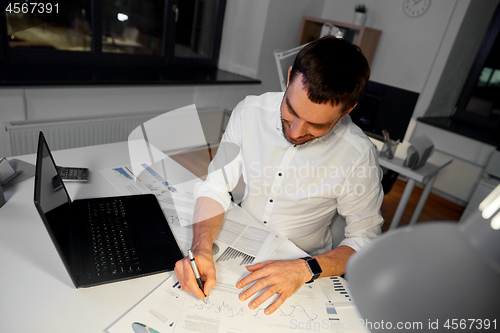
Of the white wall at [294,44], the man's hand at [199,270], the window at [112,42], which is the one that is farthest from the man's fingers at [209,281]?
the white wall at [294,44]

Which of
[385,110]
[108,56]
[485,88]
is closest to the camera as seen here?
[385,110]

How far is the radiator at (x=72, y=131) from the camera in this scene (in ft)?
6.66

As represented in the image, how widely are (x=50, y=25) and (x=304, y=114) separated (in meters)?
2.30

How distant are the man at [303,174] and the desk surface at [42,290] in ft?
0.46

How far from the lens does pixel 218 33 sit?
3180mm

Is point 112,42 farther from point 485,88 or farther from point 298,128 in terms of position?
point 485,88

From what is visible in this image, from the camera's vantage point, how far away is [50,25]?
2297 millimetres

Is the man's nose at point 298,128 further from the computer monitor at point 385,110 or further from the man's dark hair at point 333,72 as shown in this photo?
the computer monitor at point 385,110

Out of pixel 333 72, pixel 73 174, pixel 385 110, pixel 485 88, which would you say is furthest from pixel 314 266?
pixel 485 88

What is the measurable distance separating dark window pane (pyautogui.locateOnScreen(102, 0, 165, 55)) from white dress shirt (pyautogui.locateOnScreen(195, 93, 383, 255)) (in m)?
1.92

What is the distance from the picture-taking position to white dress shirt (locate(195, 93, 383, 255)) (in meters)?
1.06

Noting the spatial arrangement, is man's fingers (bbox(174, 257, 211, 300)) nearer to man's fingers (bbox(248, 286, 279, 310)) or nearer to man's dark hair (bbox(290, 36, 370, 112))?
man's fingers (bbox(248, 286, 279, 310))

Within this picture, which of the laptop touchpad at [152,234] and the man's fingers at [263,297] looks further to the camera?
the laptop touchpad at [152,234]

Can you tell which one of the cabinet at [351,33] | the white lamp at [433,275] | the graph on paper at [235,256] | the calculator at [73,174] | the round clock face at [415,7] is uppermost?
the round clock face at [415,7]
